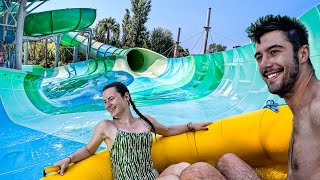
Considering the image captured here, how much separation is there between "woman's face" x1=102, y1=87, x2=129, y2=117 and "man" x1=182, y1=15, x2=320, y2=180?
31.4 inches

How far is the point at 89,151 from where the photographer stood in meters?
1.84

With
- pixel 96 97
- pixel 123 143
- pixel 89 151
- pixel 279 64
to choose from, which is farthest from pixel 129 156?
pixel 96 97

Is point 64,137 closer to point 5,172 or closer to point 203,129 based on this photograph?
point 5,172

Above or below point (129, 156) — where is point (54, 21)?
above

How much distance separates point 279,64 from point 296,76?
0.20 ft

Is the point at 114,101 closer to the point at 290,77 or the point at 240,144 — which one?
the point at 240,144

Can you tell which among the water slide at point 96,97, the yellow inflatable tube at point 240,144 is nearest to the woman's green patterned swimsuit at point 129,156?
the yellow inflatable tube at point 240,144

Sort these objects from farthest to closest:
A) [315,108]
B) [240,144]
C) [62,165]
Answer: [240,144], [62,165], [315,108]

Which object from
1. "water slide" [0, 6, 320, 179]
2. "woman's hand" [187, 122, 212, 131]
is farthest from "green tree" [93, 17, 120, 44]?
"woman's hand" [187, 122, 212, 131]

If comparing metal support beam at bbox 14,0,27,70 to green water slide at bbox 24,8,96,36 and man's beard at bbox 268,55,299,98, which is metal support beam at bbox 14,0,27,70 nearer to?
green water slide at bbox 24,8,96,36

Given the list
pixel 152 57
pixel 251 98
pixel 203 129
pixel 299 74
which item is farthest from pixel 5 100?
pixel 152 57

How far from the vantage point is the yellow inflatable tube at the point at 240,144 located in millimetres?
1923

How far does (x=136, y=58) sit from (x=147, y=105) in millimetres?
5605

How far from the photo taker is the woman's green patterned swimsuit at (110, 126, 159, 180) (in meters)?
1.74
